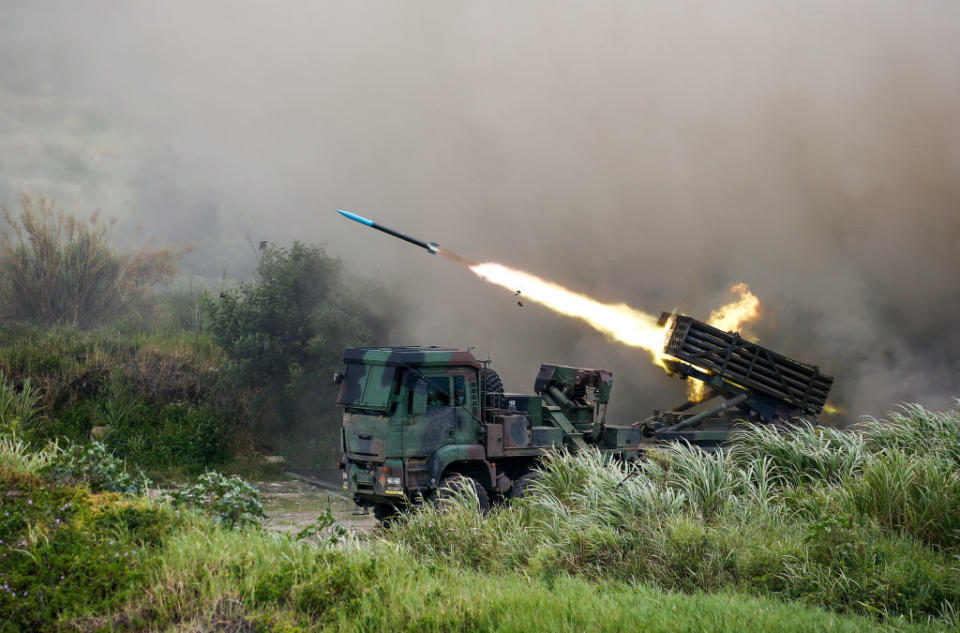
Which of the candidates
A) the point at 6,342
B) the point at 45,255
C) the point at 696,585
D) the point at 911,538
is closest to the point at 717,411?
the point at 911,538

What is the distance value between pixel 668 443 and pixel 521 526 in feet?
20.8

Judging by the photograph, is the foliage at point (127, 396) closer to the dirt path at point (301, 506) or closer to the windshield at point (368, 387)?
the dirt path at point (301, 506)

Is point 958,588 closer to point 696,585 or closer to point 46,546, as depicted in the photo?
point 696,585

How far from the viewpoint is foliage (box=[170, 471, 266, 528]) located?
856 centimetres

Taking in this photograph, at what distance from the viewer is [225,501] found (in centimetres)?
861

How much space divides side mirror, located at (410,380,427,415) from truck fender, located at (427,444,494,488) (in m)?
0.67

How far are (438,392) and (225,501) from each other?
3854mm

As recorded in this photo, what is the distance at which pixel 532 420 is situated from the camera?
13.5 meters

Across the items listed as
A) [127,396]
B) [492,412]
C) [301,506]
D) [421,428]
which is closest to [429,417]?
[421,428]

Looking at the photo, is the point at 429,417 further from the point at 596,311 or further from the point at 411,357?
the point at 596,311

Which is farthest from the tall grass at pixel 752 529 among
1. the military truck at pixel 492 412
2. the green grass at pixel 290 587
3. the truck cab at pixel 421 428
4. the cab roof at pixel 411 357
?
the cab roof at pixel 411 357

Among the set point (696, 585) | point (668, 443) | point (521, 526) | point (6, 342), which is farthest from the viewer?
point (6, 342)

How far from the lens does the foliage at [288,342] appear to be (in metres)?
19.0

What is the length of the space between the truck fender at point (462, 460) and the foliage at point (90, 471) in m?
3.98
